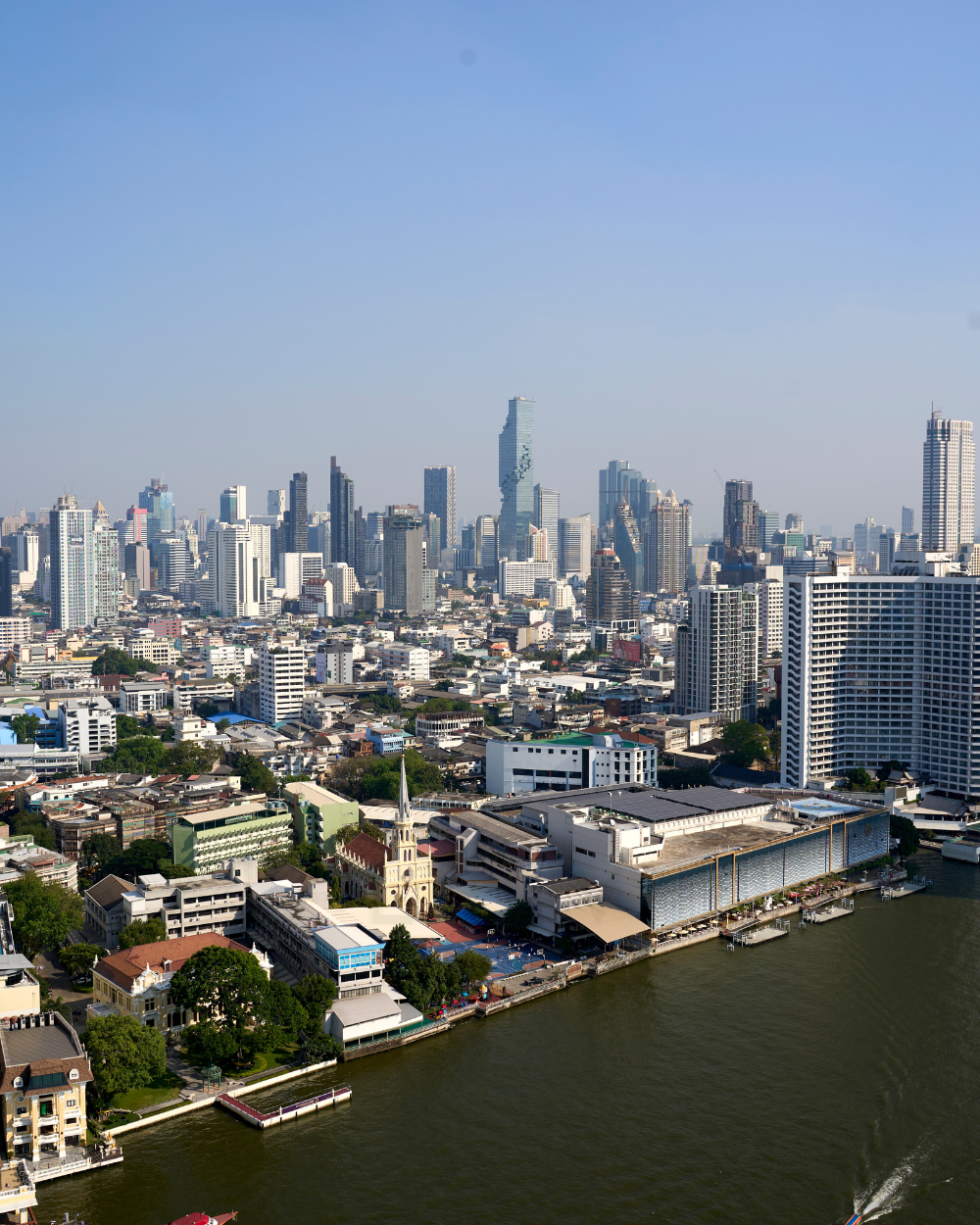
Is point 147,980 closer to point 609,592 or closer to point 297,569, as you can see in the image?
point 609,592

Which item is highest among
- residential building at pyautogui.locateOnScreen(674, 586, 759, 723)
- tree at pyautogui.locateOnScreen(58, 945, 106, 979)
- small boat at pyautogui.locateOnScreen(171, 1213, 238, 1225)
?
residential building at pyautogui.locateOnScreen(674, 586, 759, 723)

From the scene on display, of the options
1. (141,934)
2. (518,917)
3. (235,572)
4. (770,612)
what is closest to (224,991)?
(141,934)

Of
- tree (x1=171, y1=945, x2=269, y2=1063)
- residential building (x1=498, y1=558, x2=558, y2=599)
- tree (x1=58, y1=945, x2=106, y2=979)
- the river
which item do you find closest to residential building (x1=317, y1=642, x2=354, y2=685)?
tree (x1=58, y1=945, x2=106, y2=979)

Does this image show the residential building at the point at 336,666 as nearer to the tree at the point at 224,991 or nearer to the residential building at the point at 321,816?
the residential building at the point at 321,816

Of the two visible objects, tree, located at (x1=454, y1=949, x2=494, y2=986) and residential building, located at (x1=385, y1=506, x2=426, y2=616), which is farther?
residential building, located at (x1=385, y1=506, x2=426, y2=616)

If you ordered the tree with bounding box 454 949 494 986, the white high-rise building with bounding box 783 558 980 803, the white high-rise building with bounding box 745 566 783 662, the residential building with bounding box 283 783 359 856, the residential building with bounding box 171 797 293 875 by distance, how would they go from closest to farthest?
1. the tree with bounding box 454 949 494 986
2. the residential building with bounding box 171 797 293 875
3. the residential building with bounding box 283 783 359 856
4. the white high-rise building with bounding box 783 558 980 803
5. the white high-rise building with bounding box 745 566 783 662

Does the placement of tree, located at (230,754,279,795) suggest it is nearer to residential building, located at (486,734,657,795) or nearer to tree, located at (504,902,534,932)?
residential building, located at (486,734,657,795)
